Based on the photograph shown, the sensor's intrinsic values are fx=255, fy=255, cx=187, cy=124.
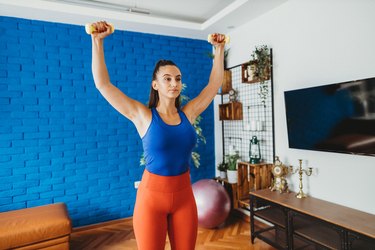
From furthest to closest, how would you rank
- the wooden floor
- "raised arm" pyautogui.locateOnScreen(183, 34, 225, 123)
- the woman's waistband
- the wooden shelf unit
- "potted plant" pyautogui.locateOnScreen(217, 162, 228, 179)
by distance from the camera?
"potted plant" pyautogui.locateOnScreen(217, 162, 228, 179)
the wooden floor
the wooden shelf unit
"raised arm" pyautogui.locateOnScreen(183, 34, 225, 123)
the woman's waistband

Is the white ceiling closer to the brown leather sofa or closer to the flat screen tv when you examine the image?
the flat screen tv

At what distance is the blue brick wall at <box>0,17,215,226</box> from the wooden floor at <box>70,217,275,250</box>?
15 centimetres

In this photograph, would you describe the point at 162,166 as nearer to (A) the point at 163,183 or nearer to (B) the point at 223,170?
(A) the point at 163,183

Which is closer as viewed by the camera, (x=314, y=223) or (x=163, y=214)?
(x=163, y=214)

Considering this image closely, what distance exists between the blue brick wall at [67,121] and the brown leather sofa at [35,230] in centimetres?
57

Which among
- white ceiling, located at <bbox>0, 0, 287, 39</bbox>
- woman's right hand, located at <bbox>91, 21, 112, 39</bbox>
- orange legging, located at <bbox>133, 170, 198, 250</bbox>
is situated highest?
white ceiling, located at <bbox>0, 0, 287, 39</bbox>

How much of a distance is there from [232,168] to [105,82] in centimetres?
252

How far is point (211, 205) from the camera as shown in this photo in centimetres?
286

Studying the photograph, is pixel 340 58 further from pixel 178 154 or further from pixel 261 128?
pixel 178 154

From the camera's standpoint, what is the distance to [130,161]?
11.1 feet

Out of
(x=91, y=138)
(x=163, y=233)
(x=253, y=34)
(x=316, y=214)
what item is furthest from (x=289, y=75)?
(x=91, y=138)

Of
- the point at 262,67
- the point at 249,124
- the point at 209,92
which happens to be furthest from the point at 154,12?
the point at 209,92

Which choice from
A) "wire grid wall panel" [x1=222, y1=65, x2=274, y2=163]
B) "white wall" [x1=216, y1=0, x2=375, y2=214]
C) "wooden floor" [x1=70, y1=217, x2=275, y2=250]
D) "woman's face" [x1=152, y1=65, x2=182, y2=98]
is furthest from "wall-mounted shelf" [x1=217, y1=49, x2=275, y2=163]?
"woman's face" [x1=152, y1=65, x2=182, y2=98]

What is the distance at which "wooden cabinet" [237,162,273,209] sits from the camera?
9.27 ft
